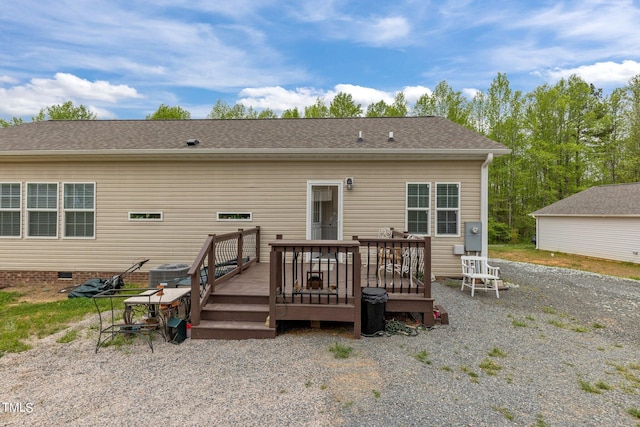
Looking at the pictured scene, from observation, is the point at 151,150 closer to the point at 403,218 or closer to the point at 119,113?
the point at 403,218

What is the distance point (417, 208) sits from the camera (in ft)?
23.4

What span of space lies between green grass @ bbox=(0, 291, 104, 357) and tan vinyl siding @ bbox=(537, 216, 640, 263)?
18118mm

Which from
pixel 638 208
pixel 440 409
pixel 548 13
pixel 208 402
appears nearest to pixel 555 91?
pixel 638 208

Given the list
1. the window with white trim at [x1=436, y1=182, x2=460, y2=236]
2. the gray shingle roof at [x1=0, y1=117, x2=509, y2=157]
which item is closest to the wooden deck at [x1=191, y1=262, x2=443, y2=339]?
the window with white trim at [x1=436, y1=182, x2=460, y2=236]

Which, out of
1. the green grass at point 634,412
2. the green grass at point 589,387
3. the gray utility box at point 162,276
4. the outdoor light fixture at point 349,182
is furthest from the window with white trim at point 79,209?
the green grass at point 634,412

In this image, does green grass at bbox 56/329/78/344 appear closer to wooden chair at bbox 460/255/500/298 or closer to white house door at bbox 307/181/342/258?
white house door at bbox 307/181/342/258

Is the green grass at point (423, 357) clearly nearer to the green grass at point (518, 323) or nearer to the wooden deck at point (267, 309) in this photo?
the wooden deck at point (267, 309)

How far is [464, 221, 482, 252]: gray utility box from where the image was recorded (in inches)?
273

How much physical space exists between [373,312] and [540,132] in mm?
22448

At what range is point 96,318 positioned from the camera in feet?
15.9

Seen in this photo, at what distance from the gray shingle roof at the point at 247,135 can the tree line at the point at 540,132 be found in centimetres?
1232

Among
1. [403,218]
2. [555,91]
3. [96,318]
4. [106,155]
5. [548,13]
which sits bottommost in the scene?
[96,318]

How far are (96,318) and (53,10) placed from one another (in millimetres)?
11027

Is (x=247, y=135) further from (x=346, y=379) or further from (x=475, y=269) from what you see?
(x=346, y=379)
